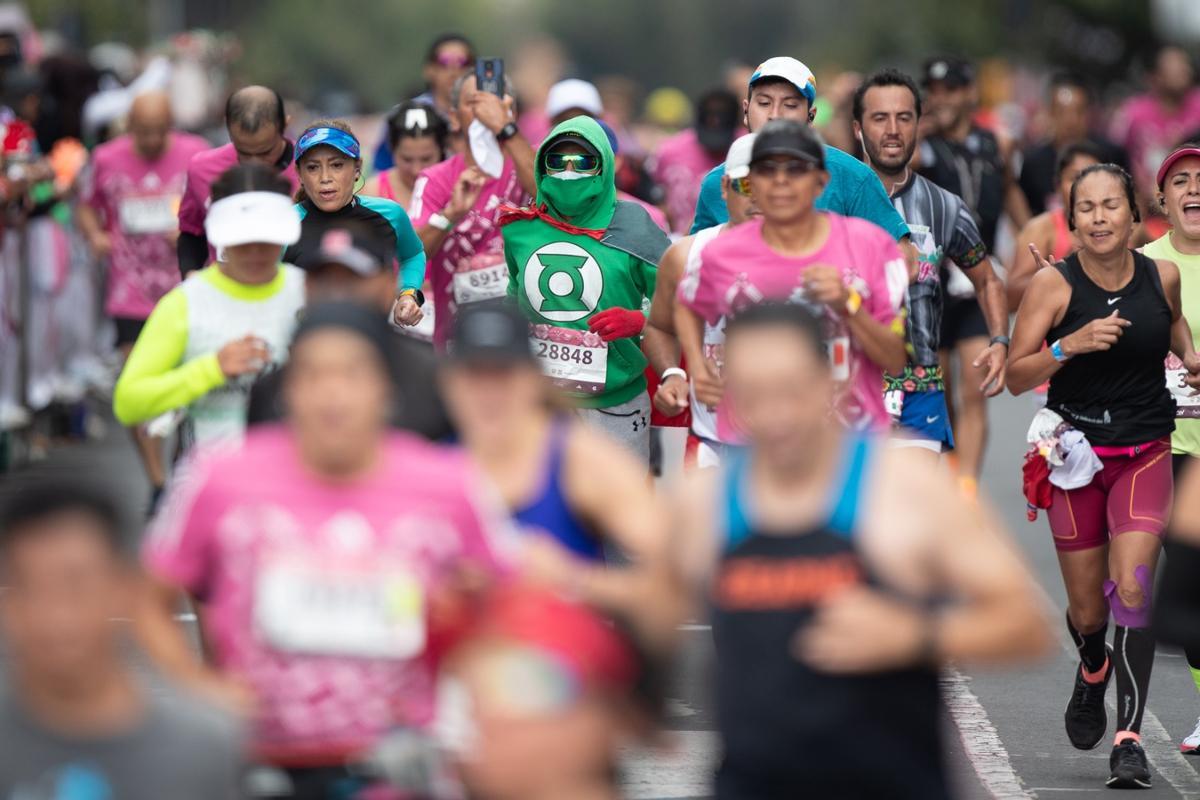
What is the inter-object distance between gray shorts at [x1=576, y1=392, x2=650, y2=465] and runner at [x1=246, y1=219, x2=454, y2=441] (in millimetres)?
2480

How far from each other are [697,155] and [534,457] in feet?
38.3

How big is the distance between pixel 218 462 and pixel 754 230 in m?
2.98

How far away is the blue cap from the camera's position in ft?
32.0

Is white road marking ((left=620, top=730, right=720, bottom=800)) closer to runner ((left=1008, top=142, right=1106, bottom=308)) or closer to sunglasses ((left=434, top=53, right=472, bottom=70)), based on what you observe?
runner ((left=1008, top=142, right=1106, bottom=308))

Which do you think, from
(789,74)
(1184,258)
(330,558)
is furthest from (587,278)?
(330,558)

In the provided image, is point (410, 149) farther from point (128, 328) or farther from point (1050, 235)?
point (128, 328)

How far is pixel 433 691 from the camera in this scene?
16.2ft

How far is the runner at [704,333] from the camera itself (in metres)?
8.02

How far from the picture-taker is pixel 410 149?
12.9 meters

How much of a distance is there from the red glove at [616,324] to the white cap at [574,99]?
631cm

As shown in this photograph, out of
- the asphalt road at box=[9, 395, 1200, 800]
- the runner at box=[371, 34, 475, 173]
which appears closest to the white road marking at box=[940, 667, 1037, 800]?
the asphalt road at box=[9, 395, 1200, 800]

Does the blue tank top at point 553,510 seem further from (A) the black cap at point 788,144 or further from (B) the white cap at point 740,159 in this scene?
(B) the white cap at point 740,159

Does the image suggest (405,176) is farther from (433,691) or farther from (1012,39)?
(1012,39)

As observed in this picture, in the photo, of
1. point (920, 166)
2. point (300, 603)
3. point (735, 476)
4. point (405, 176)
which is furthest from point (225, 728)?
point (920, 166)
